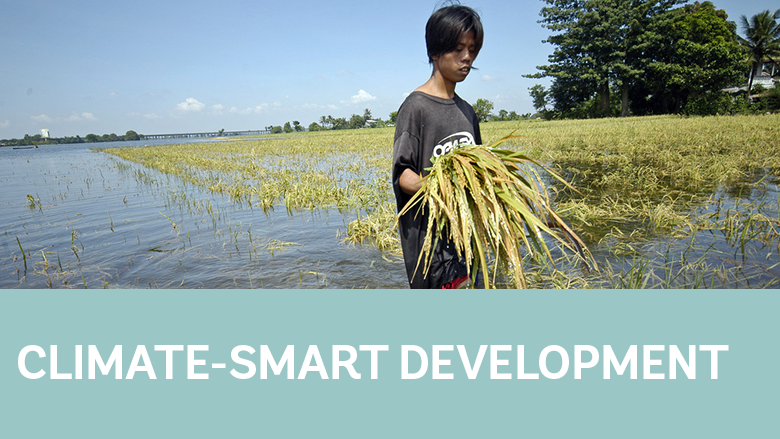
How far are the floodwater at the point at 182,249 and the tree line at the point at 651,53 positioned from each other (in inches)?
1138

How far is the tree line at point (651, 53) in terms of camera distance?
26.8m

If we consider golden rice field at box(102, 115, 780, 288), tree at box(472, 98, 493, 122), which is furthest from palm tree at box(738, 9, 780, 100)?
golden rice field at box(102, 115, 780, 288)

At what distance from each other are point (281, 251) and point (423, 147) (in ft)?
9.10

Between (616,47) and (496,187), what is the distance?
37414 mm

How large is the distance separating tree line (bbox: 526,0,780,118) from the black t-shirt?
3014cm

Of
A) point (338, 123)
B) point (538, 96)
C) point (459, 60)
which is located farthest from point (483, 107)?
point (459, 60)

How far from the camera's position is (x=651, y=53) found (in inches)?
1238

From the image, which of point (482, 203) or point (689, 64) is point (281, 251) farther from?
point (689, 64)

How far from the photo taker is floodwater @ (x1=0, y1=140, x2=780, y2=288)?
289cm

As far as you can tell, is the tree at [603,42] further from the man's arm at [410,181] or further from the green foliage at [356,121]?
the green foliage at [356,121]

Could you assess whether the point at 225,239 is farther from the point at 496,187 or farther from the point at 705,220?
the point at 705,220

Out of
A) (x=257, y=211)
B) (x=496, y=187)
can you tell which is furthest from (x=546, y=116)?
(x=496, y=187)

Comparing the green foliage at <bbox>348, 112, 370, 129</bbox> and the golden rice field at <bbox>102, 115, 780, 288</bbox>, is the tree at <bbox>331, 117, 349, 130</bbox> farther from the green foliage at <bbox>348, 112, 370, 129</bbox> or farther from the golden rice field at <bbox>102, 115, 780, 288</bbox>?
the golden rice field at <bbox>102, 115, 780, 288</bbox>

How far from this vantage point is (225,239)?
4.46 m
